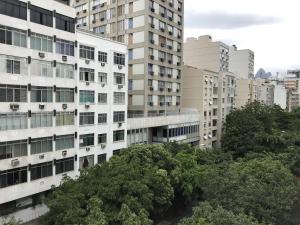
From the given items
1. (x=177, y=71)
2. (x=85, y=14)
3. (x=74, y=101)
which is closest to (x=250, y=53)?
(x=177, y=71)

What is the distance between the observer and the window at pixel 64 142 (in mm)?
31911

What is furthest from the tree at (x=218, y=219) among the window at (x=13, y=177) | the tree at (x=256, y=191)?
the window at (x=13, y=177)

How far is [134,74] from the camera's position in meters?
49.6

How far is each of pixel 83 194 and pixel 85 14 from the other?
4147 cm

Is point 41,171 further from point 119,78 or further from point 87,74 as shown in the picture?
point 119,78

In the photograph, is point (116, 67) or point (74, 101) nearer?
point (74, 101)

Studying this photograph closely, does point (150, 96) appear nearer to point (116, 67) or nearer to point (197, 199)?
point (116, 67)

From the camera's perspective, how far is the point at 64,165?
3275cm

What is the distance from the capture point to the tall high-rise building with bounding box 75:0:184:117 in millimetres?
48406

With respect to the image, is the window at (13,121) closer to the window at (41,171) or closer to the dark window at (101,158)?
the window at (41,171)

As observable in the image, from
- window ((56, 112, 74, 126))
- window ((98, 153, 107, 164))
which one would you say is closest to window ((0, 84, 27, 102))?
window ((56, 112, 74, 126))

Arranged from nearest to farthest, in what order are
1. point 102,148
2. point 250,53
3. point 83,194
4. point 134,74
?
point 83,194
point 102,148
point 134,74
point 250,53

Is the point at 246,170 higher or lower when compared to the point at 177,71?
lower

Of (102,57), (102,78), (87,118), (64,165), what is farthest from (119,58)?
(64,165)
